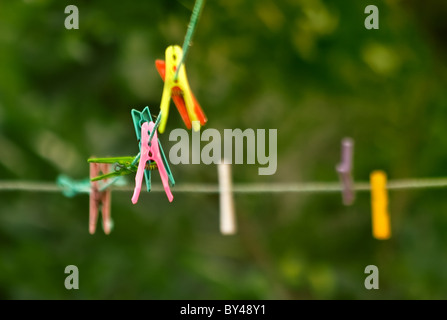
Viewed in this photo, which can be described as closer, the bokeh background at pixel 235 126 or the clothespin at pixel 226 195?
the clothespin at pixel 226 195

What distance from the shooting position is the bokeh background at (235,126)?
1.94m

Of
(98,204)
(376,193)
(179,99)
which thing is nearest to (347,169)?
(376,193)

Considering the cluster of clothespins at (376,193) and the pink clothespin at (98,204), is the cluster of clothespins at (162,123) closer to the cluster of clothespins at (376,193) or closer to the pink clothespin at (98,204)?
the pink clothespin at (98,204)

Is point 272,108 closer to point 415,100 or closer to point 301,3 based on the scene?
point 415,100

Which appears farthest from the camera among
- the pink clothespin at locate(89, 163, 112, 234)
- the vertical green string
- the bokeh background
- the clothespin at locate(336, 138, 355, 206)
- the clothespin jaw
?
the bokeh background

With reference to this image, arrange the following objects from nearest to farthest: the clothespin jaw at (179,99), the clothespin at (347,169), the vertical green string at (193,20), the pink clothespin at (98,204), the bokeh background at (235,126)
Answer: the vertical green string at (193,20) < the clothespin jaw at (179,99) < the pink clothespin at (98,204) < the clothespin at (347,169) < the bokeh background at (235,126)

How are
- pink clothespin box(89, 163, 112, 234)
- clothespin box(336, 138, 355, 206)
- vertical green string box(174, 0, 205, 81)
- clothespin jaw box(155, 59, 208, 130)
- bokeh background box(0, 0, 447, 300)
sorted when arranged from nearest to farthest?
vertical green string box(174, 0, 205, 81) < clothespin jaw box(155, 59, 208, 130) < pink clothespin box(89, 163, 112, 234) < clothespin box(336, 138, 355, 206) < bokeh background box(0, 0, 447, 300)

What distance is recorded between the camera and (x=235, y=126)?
2.21m

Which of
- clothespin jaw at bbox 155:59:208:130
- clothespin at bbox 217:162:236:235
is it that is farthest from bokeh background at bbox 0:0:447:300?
clothespin jaw at bbox 155:59:208:130

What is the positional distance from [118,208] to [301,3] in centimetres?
85

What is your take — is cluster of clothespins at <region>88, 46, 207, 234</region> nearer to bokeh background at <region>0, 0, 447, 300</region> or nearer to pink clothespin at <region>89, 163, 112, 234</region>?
pink clothespin at <region>89, 163, 112, 234</region>

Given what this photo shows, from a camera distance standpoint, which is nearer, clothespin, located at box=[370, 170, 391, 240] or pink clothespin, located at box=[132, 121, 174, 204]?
pink clothespin, located at box=[132, 121, 174, 204]

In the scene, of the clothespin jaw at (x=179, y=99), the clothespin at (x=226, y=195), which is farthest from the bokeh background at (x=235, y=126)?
the clothespin jaw at (x=179, y=99)

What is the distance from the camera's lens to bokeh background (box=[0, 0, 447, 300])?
194 centimetres
